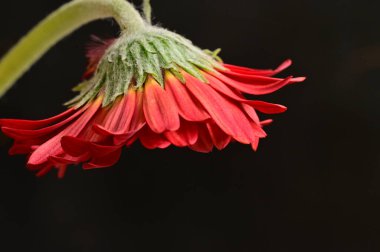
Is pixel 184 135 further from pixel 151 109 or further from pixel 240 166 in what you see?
pixel 240 166

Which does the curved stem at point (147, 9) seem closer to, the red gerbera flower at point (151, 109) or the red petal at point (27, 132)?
the red gerbera flower at point (151, 109)

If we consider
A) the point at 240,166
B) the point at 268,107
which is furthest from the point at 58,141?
Result: the point at 240,166

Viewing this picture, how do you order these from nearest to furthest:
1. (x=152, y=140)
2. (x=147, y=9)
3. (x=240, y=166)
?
(x=152, y=140) < (x=147, y=9) < (x=240, y=166)

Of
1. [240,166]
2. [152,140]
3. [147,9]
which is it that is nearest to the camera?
[152,140]

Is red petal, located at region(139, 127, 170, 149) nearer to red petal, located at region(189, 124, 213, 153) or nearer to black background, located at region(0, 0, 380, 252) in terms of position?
red petal, located at region(189, 124, 213, 153)

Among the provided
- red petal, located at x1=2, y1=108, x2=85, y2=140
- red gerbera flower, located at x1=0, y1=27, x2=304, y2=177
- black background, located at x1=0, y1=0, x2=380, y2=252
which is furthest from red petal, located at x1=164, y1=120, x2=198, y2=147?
black background, located at x1=0, y1=0, x2=380, y2=252

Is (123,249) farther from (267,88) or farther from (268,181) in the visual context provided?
(267,88)
